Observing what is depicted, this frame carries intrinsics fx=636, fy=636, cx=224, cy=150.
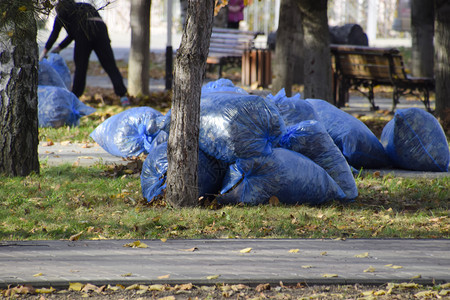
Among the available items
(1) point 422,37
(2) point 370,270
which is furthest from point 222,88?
(1) point 422,37

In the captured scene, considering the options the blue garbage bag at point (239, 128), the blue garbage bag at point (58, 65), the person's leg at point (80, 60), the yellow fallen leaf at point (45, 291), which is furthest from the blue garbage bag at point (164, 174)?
the blue garbage bag at point (58, 65)

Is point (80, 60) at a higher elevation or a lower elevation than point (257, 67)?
higher

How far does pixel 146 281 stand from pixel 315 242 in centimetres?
127

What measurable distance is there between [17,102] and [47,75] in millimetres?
3861

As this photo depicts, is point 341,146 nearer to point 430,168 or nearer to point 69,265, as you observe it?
point 430,168

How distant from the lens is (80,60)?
1012cm

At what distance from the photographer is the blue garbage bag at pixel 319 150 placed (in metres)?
5.29

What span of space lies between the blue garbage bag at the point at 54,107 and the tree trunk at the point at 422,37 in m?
9.68

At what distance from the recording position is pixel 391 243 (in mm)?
4090

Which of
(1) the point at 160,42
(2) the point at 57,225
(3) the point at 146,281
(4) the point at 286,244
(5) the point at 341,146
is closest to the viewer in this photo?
(3) the point at 146,281

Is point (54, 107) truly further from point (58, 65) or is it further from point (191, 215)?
point (191, 215)

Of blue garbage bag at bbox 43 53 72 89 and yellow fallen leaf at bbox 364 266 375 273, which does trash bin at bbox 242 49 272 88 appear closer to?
blue garbage bag at bbox 43 53 72 89

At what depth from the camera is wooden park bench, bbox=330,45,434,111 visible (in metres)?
10.5

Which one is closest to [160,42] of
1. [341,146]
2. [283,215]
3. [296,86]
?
[296,86]
